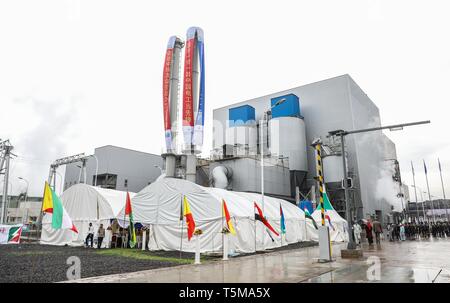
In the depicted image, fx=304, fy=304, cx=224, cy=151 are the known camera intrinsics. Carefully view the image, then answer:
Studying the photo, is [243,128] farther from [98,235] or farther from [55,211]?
[55,211]

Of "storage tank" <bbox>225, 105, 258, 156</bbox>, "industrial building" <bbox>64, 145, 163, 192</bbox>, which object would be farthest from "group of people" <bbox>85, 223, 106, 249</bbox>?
"industrial building" <bbox>64, 145, 163, 192</bbox>

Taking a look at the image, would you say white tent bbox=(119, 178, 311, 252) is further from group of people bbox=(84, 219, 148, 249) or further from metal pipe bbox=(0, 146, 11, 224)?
metal pipe bbox=(0, 146, 11, 224)

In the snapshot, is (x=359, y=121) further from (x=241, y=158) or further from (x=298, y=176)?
(x=241, y=158)

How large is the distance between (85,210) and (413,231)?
109ft

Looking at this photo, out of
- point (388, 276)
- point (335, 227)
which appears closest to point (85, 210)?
point (335, 227)

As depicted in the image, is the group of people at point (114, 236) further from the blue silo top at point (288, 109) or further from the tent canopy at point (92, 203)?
the blue silo top at point (288, 109)

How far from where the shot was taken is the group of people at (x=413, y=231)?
30.1 m

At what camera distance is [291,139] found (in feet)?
144

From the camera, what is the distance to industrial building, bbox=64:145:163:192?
5909cm

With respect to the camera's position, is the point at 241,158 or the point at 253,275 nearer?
the point at 253,275

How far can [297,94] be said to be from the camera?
4959 centimetres

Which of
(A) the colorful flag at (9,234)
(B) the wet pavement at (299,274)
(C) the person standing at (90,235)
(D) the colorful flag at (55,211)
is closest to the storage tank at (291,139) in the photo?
(C) the person standing at (90,235)
